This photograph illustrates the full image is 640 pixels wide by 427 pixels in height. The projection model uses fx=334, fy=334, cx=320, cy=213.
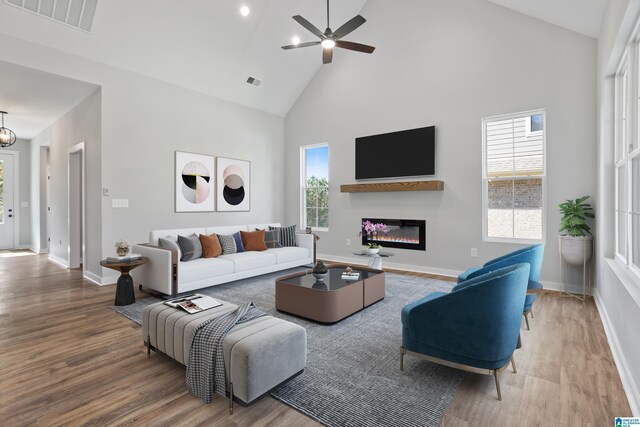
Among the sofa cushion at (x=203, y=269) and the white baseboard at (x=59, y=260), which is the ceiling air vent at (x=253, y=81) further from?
the white baseboard at (x=59, y=260)

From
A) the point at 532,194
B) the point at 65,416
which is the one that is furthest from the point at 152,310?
the point at 532,194

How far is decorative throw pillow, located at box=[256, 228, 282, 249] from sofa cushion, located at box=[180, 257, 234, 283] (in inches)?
42.0

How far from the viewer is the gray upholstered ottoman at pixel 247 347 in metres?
1.91

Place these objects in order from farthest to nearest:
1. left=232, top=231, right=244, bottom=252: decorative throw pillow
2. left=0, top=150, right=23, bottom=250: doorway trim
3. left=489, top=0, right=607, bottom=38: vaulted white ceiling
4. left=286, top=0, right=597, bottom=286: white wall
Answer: left=0, top=150, right=23, bottom=250: doorway trim
left=232, top=231, right=244, bottom=252: decorative throw pillow
left=286, top=0, right=597, bottom=286: white wall
left=489, top=0, right=607, bottom=38: vaulted white ceiling

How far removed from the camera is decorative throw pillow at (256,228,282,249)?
18.6ft

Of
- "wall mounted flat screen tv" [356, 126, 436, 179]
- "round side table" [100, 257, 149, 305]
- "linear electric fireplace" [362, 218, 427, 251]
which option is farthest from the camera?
"linear electric fireplace" [362, 218, 427, 251]

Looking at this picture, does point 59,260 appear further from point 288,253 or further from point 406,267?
point 406,267

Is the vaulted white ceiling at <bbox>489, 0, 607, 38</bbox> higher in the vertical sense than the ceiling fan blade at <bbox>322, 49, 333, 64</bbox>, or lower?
higher

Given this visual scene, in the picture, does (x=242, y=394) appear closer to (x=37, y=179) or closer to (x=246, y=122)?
(x=246, y=122)

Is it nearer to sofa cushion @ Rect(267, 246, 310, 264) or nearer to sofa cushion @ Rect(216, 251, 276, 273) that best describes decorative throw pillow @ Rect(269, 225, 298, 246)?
sofa cushion @ Rect(267, 246, 310, 264)

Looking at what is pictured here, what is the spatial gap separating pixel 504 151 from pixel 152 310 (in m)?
5.04

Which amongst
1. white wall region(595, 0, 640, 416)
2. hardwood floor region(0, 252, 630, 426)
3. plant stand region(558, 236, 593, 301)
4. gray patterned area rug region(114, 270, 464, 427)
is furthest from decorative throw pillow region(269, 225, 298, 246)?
white wall region(595, 0, 640, 416)

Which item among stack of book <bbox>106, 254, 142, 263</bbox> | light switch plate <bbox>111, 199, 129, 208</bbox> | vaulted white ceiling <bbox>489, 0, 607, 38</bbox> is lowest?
stack of book <bbox>106, 254, 142, 263</bbox>

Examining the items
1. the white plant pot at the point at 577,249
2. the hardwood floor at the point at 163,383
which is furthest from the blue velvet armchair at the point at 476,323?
the white plant pot at the point at 577,249
